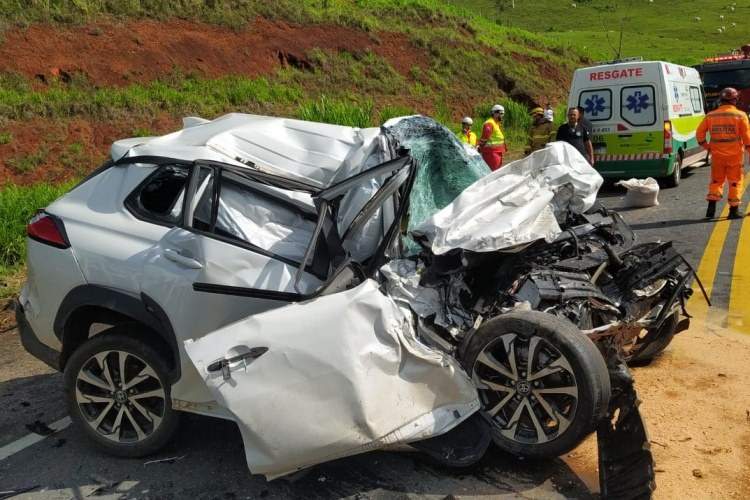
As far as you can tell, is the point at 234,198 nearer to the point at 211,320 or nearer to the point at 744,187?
the point at 211,320

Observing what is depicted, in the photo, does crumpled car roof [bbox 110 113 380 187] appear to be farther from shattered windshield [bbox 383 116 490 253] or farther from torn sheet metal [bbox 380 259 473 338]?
torn sheet metal [bbox 380 259 473 338]

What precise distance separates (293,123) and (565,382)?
235cm

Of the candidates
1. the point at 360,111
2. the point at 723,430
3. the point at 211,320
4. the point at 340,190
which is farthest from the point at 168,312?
the point at 360,111

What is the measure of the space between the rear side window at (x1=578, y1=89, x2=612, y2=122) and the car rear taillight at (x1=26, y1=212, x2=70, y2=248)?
987 cm

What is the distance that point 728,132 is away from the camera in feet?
29.5

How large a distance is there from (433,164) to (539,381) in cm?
182

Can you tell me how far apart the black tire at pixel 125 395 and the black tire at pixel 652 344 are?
287cm

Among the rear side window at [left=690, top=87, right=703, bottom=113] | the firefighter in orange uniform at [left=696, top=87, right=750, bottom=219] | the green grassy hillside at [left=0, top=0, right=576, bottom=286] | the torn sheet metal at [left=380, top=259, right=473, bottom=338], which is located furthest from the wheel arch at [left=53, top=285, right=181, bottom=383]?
the rear side window at [left=690, top=87, right=703, bottom=113]

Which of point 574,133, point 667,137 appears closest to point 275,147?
point 574,133

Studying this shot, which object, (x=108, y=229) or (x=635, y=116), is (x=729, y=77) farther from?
(x=108, y=229)

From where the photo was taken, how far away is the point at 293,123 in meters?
4.42

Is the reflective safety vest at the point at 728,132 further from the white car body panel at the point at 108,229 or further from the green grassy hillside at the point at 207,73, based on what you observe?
the green grassy hillside at the point at 207,73

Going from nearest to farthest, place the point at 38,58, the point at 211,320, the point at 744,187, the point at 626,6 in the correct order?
1. the point at 211,320
2. the point at 744,187
3. the point at 38,58
4. the point at 626,6

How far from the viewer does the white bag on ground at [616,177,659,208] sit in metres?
10.2
